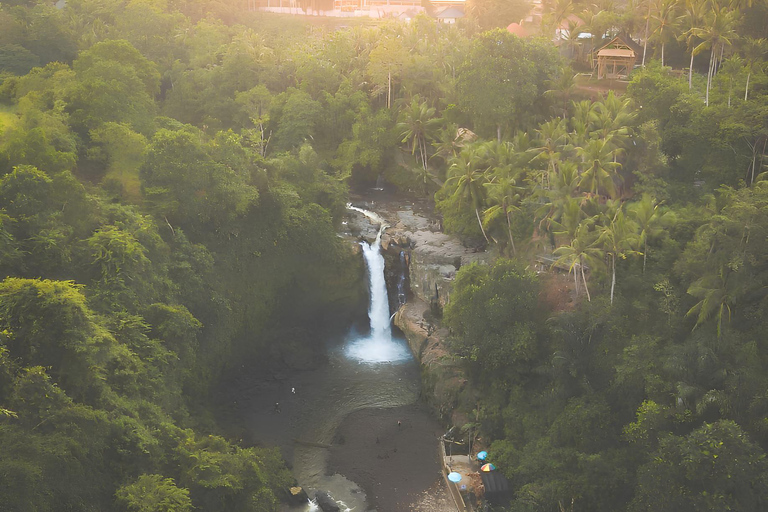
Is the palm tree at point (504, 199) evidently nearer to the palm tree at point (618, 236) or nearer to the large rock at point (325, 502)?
the palm tree at point (618, 236)

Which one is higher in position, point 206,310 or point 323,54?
point 323,54

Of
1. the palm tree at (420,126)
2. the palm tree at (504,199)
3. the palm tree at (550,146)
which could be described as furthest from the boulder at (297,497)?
the palm tree at (420,126)

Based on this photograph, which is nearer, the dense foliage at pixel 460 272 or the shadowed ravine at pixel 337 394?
the dense foliage at pixel 460 272

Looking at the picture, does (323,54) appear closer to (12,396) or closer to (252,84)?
(252,84)

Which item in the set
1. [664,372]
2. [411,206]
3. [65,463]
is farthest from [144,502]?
[411,206]

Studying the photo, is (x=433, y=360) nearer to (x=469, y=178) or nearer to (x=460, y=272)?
(x=460, y=272)

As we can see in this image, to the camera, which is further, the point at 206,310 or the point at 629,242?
the point at 206,310
